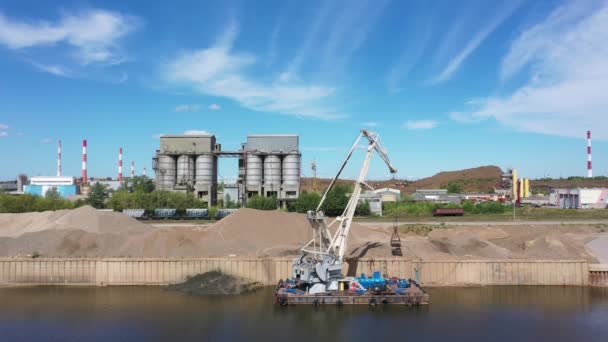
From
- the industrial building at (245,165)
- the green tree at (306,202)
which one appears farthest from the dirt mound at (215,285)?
the industrial building at (245,165)

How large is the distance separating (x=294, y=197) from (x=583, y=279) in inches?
1880

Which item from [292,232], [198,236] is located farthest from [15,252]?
[292,232]

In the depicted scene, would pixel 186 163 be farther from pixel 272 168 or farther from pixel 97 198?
pixel 97 198

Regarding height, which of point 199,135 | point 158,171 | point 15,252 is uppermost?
point 199,135

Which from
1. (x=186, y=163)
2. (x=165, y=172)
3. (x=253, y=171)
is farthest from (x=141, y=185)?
(x=253, y=171)

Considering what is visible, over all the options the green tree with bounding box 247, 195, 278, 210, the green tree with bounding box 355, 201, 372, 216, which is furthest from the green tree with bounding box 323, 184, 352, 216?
the green tree with bounding box 247, 195, 278, 210

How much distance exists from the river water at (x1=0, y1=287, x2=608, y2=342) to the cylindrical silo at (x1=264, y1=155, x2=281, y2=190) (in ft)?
151

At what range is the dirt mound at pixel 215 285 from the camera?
1163 inches

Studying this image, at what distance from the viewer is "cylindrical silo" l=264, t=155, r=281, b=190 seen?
7569 centimetres

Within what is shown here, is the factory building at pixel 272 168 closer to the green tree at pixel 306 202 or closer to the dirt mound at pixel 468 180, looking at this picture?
the green tree at pixel 306 202

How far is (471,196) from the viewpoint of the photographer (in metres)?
103

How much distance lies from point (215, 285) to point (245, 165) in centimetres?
4728

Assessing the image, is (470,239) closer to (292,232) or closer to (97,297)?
(292,232)

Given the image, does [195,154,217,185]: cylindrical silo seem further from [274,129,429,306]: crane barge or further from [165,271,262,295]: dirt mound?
[274,129,429,306]: crane barge
